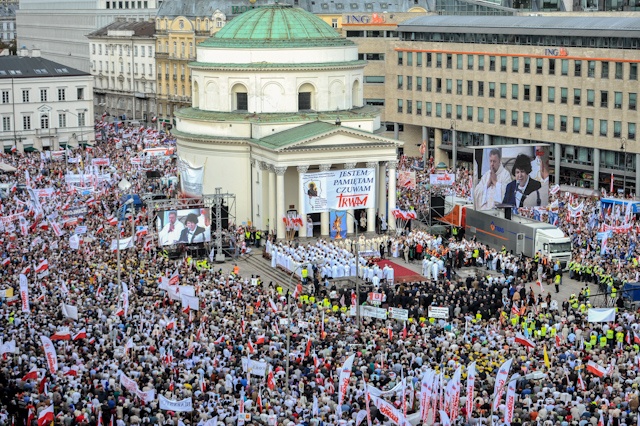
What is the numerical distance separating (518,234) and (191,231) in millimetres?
19373

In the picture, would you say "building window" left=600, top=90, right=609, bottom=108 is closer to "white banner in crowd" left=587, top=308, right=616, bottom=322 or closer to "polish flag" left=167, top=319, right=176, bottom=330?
"white banner in crowd" left=587, top=308, right=616, bottom=322

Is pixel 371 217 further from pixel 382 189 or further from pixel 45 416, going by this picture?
pixel 45 416

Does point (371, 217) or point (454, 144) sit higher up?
point (454, 144)

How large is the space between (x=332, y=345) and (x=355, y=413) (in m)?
9.63

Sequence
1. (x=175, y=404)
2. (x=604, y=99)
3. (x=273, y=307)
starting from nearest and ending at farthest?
(x=175, y=404)
(x=273, y=307)
(x=604, y=99)

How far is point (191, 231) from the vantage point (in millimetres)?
80125

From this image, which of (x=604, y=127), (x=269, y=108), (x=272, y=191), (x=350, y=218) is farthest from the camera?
(x=604, y=127)

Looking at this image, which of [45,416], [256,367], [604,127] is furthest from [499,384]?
[604,127]

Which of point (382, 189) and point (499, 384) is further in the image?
point (382, 189)

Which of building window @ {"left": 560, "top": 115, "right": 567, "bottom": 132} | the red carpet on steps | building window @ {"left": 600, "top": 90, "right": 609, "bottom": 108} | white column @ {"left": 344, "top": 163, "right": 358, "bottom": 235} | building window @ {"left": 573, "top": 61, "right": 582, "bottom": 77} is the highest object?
building window @ {"left": 573, "top": 61, "right": 582, "bottom": 77}

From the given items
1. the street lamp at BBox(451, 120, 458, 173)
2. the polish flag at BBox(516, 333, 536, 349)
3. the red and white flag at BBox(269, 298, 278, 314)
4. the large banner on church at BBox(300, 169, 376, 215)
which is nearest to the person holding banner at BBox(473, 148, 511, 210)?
the large banner on church at BBox(300, 169, 376, 215)

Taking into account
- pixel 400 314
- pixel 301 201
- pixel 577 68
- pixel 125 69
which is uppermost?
pixel 577 68

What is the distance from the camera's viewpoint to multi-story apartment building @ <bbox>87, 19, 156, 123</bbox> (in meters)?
160

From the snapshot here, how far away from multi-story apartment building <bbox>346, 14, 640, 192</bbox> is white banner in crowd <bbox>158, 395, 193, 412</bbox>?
6042cm
